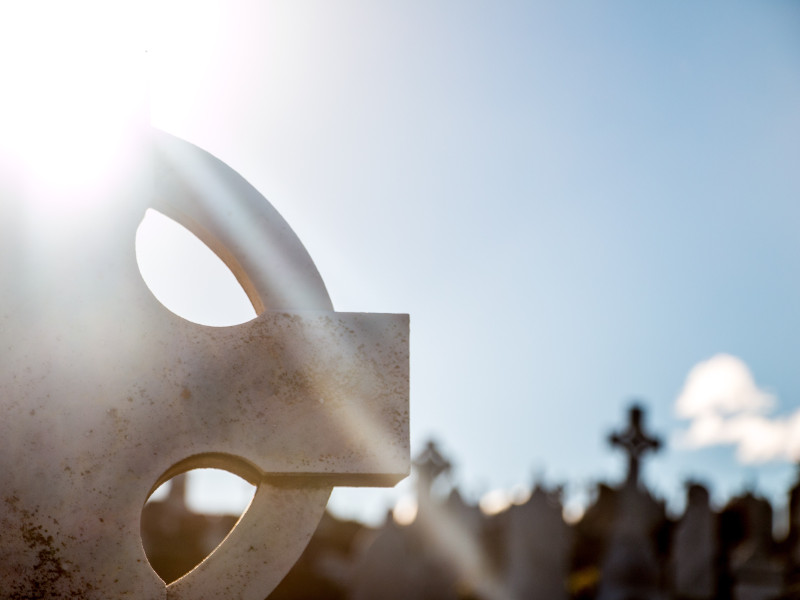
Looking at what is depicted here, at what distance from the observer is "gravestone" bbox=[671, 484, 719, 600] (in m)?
12.7

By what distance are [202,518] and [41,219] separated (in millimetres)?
18788

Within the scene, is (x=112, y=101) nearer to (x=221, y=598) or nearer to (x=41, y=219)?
(x=41, y=219)

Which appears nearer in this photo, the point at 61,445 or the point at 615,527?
the point at 61,445

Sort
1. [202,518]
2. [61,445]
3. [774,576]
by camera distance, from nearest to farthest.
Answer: [61,445], [774,576], [202,518]

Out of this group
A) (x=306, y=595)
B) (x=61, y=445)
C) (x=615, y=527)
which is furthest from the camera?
(x=306, y=595)

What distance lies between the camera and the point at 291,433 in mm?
2676

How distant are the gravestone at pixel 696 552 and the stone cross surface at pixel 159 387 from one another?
11504 millimetres

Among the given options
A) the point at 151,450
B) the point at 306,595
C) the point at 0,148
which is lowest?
the point at 306,595

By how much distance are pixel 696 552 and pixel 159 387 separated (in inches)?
488

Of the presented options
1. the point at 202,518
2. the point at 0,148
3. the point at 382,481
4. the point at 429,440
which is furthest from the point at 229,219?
the point at 202,518

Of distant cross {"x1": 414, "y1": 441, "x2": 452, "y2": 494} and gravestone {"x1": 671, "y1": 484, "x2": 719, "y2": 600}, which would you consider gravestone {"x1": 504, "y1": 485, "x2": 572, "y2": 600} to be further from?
gravestone {"x1": 671, "y1": 484, "x2": 719, "y2": 600}

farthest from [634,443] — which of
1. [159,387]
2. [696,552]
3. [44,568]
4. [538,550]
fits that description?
[44,568]

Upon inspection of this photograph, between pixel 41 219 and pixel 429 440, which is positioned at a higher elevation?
pixel 429 440

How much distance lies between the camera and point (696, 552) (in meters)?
13.1
